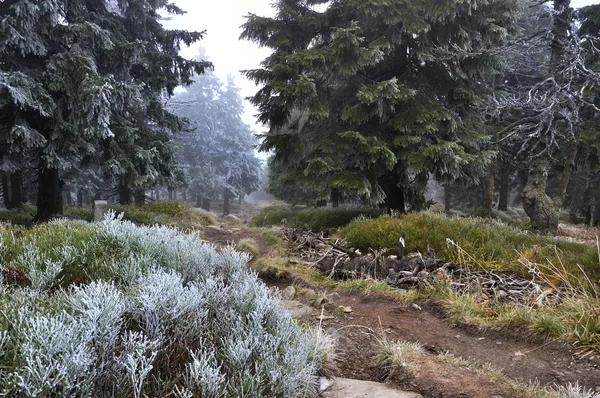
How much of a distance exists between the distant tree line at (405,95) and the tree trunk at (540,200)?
0.03 meters

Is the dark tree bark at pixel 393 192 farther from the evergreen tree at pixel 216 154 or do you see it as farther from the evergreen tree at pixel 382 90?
the evergreen tree at pixel 216 154

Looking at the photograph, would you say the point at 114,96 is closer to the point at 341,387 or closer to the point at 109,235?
the point at 109,235

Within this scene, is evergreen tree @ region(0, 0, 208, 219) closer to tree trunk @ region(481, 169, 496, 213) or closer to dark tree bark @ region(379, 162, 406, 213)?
dark tree bark @ region(379, 162, 406, 213)

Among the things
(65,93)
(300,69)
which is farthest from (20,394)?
(300,69)

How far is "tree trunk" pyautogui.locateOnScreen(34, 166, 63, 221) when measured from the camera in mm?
9930

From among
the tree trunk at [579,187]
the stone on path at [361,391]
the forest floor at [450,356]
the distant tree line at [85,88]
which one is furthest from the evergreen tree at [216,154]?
the stone on path at [361,391]

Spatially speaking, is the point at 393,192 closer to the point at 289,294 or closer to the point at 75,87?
the point at 289,294

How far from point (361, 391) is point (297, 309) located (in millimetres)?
1757

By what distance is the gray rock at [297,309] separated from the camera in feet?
12.6

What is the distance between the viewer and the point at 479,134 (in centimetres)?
1002

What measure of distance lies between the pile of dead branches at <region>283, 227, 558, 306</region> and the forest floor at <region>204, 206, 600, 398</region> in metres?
0.72

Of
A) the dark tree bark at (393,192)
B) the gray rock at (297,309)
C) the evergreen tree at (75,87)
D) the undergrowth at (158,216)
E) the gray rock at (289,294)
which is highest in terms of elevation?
the evergreen tree at (75,87)

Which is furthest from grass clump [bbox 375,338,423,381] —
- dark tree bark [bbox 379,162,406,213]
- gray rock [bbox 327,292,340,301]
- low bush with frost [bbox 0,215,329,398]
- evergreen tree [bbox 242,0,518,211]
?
dark tree bark [bbox 379,162,406,213]

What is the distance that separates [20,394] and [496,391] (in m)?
2.75
